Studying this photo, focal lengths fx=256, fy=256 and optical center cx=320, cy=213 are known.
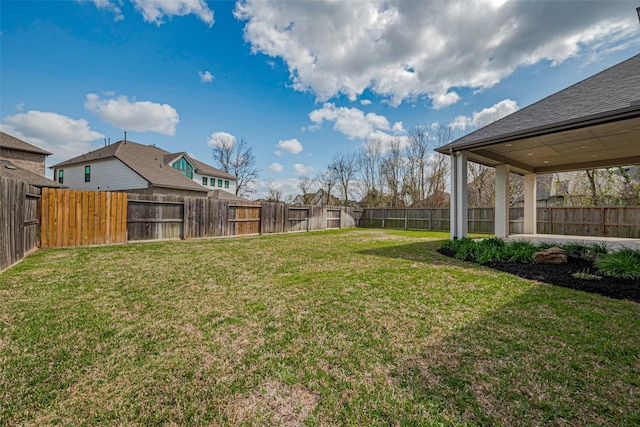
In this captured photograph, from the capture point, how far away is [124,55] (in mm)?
9859

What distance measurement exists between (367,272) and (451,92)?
46.9 ft

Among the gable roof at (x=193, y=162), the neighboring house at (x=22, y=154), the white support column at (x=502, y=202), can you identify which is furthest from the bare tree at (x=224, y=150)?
the white support column at (x=502, y=202)

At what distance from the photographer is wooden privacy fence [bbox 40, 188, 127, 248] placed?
661cm

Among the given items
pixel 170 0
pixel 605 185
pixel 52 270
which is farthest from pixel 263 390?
pixel 605 185

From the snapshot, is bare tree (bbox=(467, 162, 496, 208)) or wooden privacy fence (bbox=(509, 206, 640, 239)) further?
bare tree (bbox=(467, 162, 496, 208))

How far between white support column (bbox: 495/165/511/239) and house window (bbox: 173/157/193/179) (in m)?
20.8

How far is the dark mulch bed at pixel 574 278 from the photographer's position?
3.67 m

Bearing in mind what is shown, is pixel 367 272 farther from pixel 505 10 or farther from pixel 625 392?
pixel 505 10

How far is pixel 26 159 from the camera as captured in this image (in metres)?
16.6

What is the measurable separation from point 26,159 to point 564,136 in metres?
27.1

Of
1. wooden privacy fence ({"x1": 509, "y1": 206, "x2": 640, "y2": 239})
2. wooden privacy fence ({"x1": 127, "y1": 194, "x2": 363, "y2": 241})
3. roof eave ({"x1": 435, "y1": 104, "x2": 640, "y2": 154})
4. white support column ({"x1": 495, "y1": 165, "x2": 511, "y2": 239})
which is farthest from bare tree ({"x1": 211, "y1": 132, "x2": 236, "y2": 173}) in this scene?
wooden privacy fence ({"x1": 509, "y1": 206, "x2": 640, "y2": 239})

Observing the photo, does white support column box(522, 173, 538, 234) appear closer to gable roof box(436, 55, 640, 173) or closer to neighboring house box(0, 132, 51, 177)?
gable roof box(436, 55, 640, 173)

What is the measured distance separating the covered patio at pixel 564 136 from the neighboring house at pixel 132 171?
16.3 metres

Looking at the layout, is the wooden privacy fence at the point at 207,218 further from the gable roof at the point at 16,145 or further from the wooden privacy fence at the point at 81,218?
the gable roof at the point at 16,145
